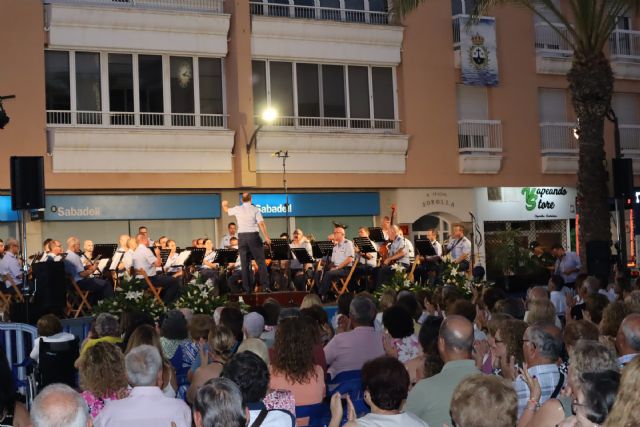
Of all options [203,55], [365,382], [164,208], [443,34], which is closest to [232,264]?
[164,208]

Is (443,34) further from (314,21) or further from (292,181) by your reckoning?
(292,181)

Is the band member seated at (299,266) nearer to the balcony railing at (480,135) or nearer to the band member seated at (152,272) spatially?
the band member seated at (152,272)

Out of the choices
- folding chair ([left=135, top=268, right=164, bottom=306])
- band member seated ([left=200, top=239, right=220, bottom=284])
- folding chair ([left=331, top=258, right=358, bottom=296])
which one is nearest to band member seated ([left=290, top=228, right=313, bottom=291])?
folding chair ([left=331, top=258, right=358, bottom=296])

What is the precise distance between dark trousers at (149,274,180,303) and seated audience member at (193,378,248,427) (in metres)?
14.6

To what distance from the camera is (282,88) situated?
2805 centimetres

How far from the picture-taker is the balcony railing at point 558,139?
31.8m

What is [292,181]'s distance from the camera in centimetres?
2762

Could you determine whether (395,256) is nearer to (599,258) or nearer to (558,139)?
(599,258)

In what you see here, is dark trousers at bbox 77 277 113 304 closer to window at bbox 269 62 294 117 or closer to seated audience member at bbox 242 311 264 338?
window at bbox 269 62 294 117

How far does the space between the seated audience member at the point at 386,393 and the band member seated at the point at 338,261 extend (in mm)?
15708

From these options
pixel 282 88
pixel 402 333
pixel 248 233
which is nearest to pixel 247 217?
pixel 248 233

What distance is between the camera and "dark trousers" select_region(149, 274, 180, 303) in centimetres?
1994

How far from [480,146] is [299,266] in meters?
9.37

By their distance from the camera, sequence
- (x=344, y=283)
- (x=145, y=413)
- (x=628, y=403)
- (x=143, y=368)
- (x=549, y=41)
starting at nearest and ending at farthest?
1. (x=628, y=403)
2. (x=145, y=413)
3. (x=143, y=368)
4. (x=344, y=283)
5. (x=549, y=41)
